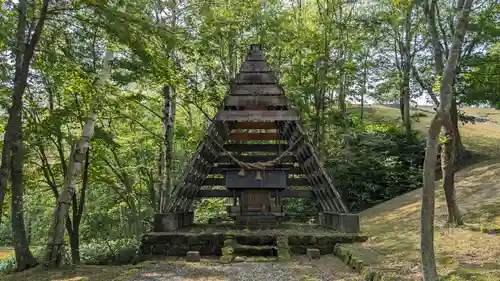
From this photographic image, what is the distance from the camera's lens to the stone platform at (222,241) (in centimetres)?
983

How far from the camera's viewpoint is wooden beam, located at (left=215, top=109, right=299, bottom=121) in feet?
41.6

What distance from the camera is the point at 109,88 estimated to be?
10.1 metres

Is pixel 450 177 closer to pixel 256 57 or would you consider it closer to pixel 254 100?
pixel 254 100

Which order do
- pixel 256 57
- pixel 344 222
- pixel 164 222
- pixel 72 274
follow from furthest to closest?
pixel 256 57, pixel 164 222, pixel 344 222, pixel 72 274

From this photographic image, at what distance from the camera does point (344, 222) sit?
10.5m

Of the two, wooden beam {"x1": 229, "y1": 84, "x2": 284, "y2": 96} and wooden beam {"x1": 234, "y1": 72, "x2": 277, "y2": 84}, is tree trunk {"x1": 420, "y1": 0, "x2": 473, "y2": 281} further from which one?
wooden beam {"x1": 234, "y1": 72, "x2": 277, "y2": 84}

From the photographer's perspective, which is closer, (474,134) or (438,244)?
(438,244)

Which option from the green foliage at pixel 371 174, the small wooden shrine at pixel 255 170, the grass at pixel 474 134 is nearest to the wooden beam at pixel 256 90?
the small wooden shrine at pixel 255 170

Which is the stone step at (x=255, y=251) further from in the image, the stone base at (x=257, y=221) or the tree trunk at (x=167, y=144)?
the tree trunk at (x=167, y=144)

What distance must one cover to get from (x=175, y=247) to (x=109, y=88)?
449 cm

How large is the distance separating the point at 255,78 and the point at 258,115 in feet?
7.63

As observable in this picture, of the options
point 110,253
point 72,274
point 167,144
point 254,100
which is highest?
point 254,100

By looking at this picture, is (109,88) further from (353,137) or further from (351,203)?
(353,137)

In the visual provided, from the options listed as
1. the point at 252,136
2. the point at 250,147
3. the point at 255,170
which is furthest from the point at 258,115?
the point at 252,136
